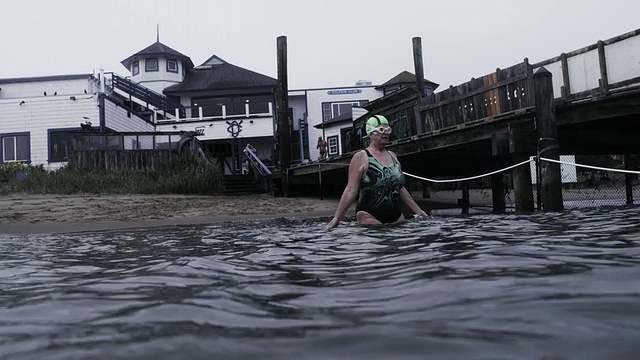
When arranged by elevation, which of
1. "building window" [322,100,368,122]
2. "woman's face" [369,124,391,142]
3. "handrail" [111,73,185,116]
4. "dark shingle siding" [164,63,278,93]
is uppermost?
"dark shingle siding" [164,63,278,93]

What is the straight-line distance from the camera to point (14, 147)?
82.8 ft

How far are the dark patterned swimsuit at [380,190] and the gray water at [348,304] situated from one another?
89.7 inches

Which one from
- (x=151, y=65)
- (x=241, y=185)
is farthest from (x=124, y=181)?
(x=151, y=65)

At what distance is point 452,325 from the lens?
181cm

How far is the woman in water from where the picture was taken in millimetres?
6531

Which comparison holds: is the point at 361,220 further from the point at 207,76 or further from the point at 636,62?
the point at 207,76

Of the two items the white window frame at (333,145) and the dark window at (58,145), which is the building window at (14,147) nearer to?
the dark window at (58,145)

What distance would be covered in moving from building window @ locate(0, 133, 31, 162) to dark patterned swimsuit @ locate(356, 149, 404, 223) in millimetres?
23819

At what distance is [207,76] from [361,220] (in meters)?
31.6

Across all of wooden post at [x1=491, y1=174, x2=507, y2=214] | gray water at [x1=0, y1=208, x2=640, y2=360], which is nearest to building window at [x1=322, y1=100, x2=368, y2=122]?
wooden post at [x1=491, y1=174, x2=507, y2=214]

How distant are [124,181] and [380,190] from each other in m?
15.2

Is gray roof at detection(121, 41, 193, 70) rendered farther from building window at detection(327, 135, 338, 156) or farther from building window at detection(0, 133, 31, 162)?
building window at detection(327, 135, 338, 156)

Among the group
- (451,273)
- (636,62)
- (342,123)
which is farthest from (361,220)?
(342,123)

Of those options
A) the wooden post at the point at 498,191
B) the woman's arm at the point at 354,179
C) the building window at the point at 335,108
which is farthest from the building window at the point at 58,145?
the woman's arm at the point at 354,179
